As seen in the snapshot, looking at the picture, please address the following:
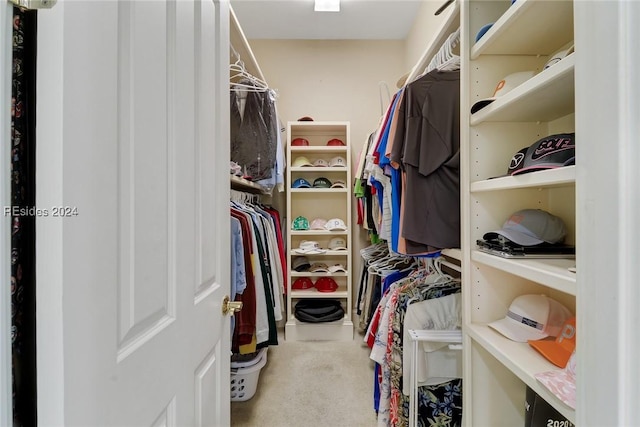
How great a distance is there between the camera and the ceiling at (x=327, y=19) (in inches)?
88.1

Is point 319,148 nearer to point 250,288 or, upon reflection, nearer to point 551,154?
point 250,288

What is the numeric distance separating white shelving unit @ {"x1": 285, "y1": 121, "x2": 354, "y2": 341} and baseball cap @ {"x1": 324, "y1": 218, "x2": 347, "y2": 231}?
38mm

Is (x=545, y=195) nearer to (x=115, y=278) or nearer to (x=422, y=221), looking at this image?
(x=422, y=221)

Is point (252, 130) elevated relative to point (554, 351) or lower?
elevated

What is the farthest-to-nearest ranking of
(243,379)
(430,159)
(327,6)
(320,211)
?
(320,211) < (327,6) < (243,379) < (430,159)

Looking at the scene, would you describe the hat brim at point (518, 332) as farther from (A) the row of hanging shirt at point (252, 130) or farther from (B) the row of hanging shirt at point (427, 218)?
(A) the row of hanging shirt at point (252, 130)

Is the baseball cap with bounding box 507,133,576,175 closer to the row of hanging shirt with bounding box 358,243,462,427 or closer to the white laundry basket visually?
the row of hanging shirt with bounding box 358,243,462,427

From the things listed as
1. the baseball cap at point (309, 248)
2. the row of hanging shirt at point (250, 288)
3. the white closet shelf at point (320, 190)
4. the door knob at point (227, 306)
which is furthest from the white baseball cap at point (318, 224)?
the door knob at point (227, 306)

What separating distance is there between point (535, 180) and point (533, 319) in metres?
0.46

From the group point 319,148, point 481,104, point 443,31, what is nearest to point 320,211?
point 319,148

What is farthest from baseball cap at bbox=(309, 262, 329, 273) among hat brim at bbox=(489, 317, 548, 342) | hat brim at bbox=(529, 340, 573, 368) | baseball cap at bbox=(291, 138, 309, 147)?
hat brim at bbox=(529, 340, 573, 368)

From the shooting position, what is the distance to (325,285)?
2.55 m

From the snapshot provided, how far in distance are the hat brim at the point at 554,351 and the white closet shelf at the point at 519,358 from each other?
1 cm

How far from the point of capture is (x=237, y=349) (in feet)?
4.44
